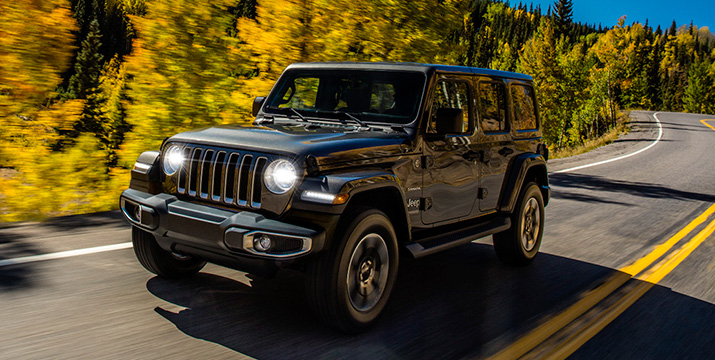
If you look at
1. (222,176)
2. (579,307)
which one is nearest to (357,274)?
(222,176)

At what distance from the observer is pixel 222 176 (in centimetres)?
407

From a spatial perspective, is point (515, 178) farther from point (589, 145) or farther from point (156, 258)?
point (589, 145)

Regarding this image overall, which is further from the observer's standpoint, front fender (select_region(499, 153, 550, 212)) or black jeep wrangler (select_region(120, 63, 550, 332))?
front fender (select_region(499, 153, 550, 212))

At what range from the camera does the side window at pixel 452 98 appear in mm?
5094

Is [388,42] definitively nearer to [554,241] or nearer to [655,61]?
[554,241]

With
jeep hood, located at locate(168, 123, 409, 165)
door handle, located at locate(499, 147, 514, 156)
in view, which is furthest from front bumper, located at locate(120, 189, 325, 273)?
door handle, located at locate(499, 147, 514, 156)

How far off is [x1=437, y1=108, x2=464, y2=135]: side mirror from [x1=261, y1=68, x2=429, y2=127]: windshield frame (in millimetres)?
241

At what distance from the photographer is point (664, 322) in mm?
4895

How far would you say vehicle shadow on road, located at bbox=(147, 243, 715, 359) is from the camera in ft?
13.0

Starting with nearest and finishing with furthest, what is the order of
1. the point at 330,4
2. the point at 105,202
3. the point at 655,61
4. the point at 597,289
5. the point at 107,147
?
1. the point at 597,289
2. the point at 105,202
3. the point at 107,147
4. the point at 330,4
5. the point at 655,61

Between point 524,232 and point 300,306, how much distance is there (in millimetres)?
2852

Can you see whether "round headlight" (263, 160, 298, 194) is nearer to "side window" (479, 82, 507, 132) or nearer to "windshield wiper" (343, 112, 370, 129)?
"windshield wiper" (343, 112, 370, 129)

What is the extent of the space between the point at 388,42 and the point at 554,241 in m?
→ 7.61

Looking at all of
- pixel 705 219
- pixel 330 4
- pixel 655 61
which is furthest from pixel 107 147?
pixel 655 61
